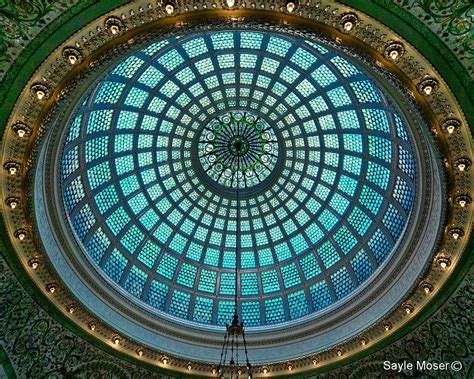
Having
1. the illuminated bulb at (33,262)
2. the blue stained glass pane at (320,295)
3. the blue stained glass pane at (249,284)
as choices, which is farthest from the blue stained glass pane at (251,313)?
the illuminated bulb at (33,262)

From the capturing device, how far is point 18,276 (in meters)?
12.8

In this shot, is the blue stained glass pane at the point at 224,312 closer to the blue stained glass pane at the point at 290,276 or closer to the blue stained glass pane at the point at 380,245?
the blue stained glass pane at the point at 290,276

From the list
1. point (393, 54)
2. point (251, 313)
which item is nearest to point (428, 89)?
point (393, 54)

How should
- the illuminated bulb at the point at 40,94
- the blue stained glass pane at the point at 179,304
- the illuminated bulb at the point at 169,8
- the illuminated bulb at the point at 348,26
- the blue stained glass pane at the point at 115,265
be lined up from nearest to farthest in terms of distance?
the illuminated bulb at the point at 169,8 < the illuminated bulb at the point at 348,26 < the illuminated bulb at the point at 40,94 < the blue stained glass pane at the point at 115,265 < the blue stained glass pane at the point at 179,304

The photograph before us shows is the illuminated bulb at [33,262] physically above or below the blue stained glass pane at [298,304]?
above

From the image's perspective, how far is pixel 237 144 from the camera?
19.8m

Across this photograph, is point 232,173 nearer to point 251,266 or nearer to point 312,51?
point 251,266

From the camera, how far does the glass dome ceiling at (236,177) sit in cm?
1677

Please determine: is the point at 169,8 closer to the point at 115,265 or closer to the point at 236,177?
the point at 115,265

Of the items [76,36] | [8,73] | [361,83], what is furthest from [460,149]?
[8,73]

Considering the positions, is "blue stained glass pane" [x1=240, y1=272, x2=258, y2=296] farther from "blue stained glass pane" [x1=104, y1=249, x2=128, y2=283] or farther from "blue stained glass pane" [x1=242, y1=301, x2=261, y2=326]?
"blue stained glass pane" [x1=104, y1=249, x2=128, y2=283]

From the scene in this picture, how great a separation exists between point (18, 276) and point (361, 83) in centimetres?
1314

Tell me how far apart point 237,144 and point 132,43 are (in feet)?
33.9

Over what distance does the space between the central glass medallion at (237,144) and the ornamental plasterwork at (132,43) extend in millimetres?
9134
